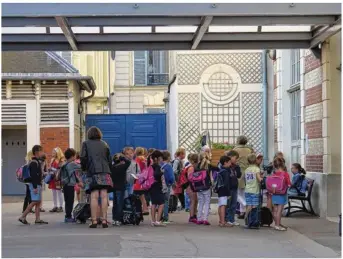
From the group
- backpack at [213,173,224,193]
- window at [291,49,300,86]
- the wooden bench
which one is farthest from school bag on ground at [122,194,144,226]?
window at [291,49,300,86]

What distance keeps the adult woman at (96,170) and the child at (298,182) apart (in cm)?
437

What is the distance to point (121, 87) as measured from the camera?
3678 centimetres

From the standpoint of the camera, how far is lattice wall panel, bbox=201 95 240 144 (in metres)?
23.7

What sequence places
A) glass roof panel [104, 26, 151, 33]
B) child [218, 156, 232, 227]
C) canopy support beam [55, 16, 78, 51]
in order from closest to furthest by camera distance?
canopy support beam [55, 16, 78, 51]
child [218, 156, 232, 227]
glass roof panel [104, 26, 151, 33]

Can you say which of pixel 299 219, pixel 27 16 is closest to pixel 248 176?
pixel 299 219

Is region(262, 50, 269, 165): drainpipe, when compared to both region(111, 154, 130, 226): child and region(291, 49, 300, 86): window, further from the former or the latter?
region(111, 154, 130, 226): child

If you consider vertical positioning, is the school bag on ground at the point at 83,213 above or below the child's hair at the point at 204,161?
below

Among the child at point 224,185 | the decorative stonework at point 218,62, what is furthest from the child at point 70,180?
the decorative stonework at point 218,62

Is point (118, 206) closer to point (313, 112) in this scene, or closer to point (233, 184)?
point (233, 184)

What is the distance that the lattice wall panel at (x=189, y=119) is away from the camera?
23.6 m

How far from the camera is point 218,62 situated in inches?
930

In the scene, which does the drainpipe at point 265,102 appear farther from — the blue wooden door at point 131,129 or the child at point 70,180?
the child at point 70,180

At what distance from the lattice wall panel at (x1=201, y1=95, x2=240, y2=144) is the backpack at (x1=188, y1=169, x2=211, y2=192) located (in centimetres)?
948

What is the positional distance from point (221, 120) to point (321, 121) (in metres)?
8.50
